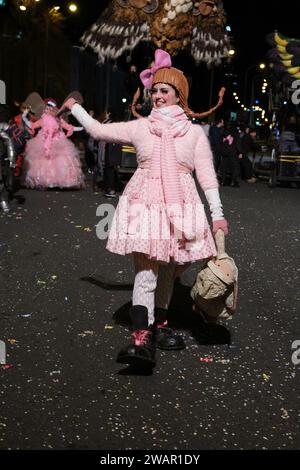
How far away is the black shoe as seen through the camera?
462 centimetres

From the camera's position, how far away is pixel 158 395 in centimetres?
387

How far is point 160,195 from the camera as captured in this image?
14.3ft

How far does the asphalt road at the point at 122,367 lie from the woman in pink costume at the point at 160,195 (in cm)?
37

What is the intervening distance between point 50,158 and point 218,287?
10.4 m

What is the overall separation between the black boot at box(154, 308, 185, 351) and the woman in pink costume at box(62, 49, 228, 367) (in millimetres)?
227

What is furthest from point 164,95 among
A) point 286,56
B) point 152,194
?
point 286,56

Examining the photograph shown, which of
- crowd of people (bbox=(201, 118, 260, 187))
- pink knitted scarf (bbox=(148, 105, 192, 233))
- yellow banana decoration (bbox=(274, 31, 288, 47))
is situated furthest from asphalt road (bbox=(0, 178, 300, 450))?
yellow banana decoration (bbox=(274, 31, 288, 47))

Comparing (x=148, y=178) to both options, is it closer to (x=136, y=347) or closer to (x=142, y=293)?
(x=142, y=293)

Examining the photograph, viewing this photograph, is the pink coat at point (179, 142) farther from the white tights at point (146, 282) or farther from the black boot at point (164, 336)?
the black boot at point (164, 336)

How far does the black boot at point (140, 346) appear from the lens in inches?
163

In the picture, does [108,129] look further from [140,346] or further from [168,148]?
[140,346]

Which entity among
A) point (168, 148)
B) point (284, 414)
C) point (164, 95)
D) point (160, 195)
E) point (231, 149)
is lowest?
point (284, 414)
